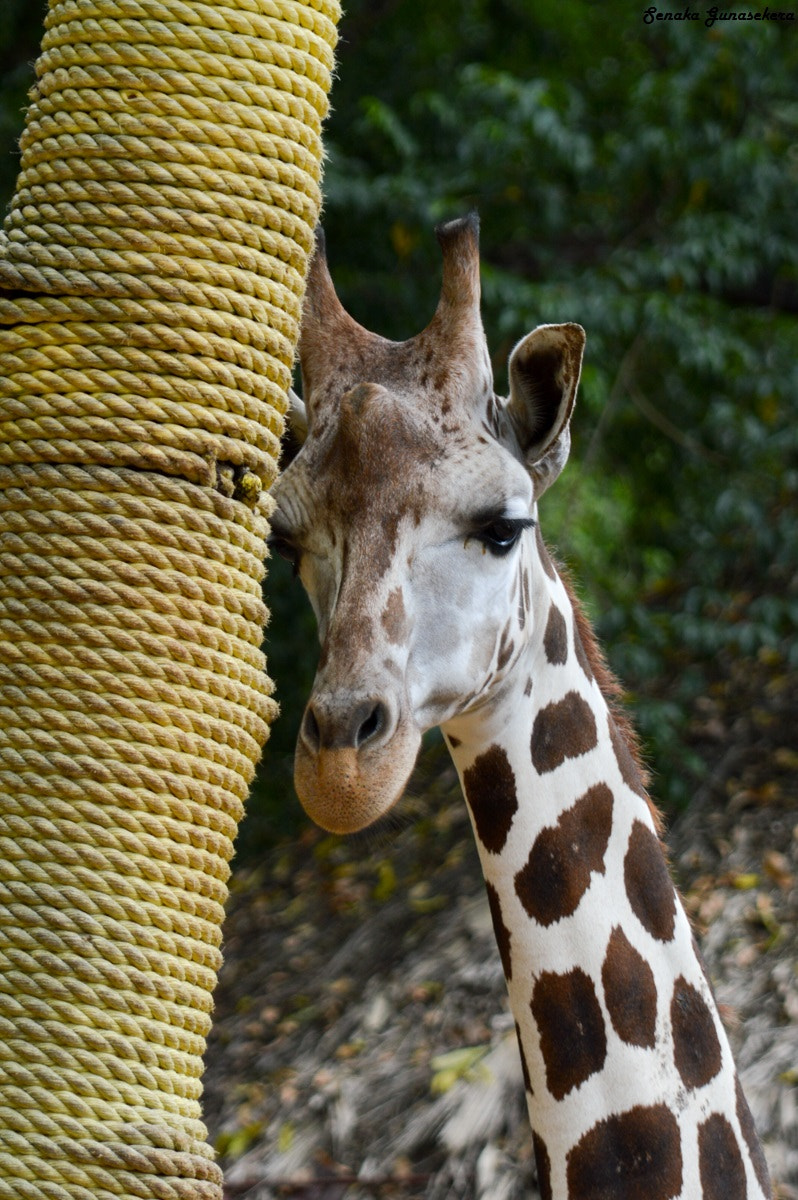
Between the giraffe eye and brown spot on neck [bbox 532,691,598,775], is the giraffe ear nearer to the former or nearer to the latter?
the giraffe eye

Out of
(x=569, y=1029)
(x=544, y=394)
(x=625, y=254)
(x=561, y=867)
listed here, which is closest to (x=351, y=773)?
(x=561, y=867)

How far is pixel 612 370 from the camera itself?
6176 mm

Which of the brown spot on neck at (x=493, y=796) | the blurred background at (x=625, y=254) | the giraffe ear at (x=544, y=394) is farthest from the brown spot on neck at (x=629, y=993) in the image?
the blurred background at (x=625, y=254)

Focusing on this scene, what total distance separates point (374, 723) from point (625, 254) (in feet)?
13.9

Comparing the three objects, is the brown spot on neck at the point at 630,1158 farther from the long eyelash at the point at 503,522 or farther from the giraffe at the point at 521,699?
the long eyelash at the point at 503,522

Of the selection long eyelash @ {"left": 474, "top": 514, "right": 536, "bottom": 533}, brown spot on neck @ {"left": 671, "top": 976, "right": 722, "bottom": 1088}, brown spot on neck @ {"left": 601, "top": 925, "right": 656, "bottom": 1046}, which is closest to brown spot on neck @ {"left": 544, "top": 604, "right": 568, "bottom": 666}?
long eyelash @ {"left": 474, "top": 514, "right": 536, "bottom": 533}

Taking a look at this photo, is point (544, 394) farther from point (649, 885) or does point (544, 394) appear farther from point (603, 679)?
Result: point (649, 885)

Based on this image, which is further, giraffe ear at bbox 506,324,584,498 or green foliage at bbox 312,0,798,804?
green foliage at bbox 312,0,798,804

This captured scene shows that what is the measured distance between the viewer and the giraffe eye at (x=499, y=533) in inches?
88.3

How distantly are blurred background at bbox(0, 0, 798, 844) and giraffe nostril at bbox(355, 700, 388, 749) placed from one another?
338 cm

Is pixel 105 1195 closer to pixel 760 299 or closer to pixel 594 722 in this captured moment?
pixel 594 722

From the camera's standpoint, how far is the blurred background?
548 centimetres

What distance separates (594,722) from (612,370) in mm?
3986

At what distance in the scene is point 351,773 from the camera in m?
1.94
